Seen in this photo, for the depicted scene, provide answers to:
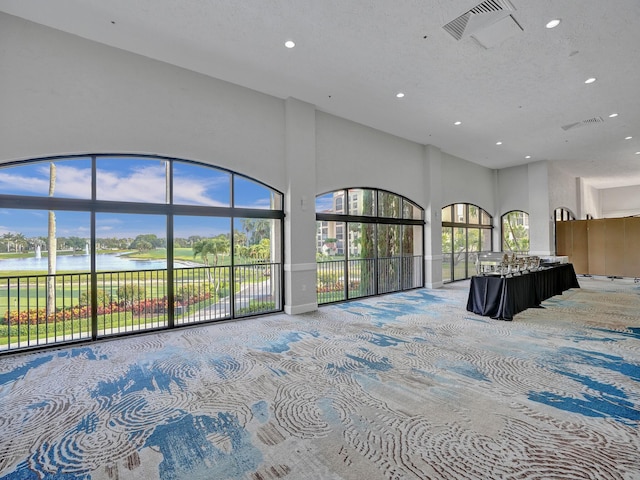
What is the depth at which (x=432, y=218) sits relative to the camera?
9398 mm

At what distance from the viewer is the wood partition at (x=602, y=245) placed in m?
10.5

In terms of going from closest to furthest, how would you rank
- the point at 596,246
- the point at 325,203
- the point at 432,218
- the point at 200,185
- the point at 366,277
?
the point at 200,185 < the point at 325,203 < the point at 366,277 < the point at 432,218 < the point at 596,246

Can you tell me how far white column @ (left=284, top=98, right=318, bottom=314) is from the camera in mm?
6184

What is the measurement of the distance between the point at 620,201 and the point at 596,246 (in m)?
8.52

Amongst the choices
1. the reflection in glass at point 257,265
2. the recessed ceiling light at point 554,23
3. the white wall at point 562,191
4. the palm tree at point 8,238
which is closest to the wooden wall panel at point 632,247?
the white wall at point 562,191

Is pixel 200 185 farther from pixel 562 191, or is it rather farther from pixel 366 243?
pixel 562 191

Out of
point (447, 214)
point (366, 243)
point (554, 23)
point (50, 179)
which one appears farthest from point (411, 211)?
point (50, 179)

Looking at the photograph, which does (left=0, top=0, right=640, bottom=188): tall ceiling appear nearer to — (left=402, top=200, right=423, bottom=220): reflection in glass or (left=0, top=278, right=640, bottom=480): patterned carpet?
(left=402, top=200, right=423, bottom=220): reflection in glass

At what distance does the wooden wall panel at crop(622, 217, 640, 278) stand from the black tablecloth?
6304 millimetres

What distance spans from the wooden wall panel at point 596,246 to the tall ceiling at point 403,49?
201 inches

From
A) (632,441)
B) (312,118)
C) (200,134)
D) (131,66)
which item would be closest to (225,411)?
(632,441)

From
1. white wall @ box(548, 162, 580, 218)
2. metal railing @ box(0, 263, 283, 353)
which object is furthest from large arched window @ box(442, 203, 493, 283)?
metal railing @ box(0, 263, 283, 353)

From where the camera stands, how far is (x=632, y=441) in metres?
2.19

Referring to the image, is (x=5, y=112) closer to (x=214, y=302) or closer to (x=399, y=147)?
(x=214, y=302)
